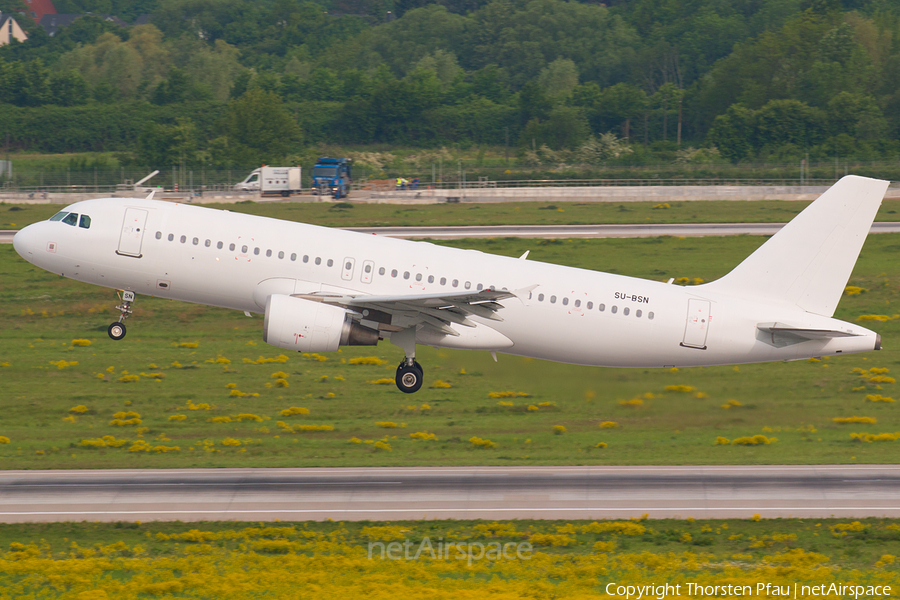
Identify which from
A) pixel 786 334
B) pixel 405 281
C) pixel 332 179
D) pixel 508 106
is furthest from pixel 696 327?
pixel 508 106

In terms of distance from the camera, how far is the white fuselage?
3966 cm

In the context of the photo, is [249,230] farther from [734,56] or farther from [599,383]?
[734,56]

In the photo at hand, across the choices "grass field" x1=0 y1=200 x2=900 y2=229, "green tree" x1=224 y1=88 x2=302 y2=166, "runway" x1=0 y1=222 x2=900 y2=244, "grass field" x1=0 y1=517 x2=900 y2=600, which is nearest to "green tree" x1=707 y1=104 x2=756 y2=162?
"grass field" x1=0 y1=200 x2=900 y2=229

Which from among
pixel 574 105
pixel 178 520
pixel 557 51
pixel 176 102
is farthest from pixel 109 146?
pixel 178 520

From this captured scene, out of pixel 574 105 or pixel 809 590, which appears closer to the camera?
pixel 809 590

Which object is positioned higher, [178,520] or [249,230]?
[249,230]

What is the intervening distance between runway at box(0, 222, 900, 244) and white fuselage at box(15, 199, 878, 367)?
4484 cm

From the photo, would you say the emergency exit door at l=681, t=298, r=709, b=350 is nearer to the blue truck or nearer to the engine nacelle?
the engine nacelle

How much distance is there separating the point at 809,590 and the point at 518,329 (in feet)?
43.7

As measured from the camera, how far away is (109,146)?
14950 cm

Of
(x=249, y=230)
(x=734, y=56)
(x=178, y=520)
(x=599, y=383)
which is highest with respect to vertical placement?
(x=734, y=56)

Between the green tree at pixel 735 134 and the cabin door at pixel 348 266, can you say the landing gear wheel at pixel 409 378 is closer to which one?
→ the cabin door at pixel 348 266

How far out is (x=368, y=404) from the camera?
57.1 meters

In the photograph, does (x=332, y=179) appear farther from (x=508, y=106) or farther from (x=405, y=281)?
(x=405, y=281)
